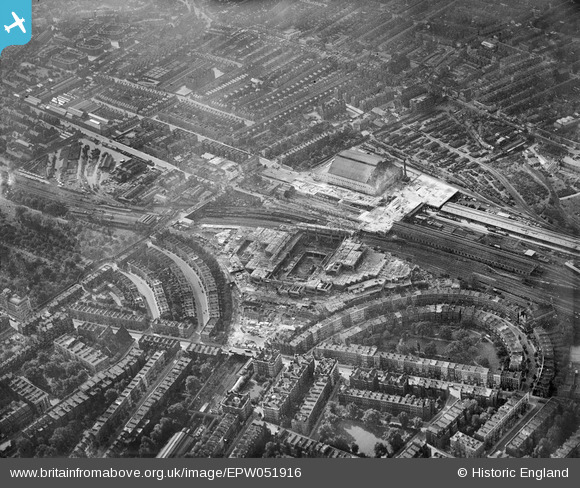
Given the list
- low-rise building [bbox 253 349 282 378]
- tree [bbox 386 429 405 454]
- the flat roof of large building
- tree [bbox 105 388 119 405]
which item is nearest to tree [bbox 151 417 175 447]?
tree [bbox 105 388 119 405]

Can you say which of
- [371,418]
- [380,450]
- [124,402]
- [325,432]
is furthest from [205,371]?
[380,450]

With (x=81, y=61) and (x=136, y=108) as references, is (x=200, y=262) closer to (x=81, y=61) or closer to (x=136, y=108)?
(x=136, y=108)

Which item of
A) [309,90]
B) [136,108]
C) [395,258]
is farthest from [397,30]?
[395,258]

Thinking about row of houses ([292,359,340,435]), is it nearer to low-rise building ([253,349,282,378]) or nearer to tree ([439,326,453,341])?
low-rise building ([253,349,282,378])

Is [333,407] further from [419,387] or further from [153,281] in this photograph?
[153,281]

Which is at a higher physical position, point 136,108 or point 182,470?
point 182,470

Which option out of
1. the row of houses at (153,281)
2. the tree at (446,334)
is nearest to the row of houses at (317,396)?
the tree at (446,334)
